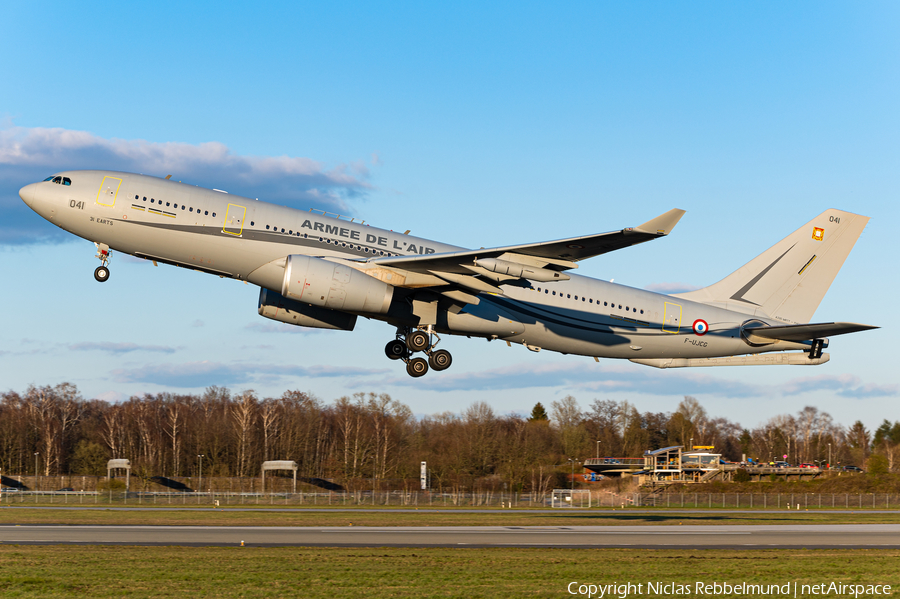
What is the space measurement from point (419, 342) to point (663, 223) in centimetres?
1108

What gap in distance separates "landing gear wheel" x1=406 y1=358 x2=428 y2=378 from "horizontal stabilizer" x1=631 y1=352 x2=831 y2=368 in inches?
404

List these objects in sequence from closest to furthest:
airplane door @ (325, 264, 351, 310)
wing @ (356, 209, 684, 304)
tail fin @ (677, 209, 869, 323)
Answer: wing @ (356, 209, 684, 304) → airplane door @ (325, 264, 351, 310) → tail fin @ (677, 209, 869, 323)

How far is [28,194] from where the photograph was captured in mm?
29641

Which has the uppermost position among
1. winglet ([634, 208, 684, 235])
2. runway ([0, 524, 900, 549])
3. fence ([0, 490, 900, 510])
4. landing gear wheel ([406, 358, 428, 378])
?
winglet ([634, 208, 684, 235])

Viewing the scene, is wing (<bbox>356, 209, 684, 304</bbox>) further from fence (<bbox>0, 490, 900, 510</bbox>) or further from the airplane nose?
fence (<bbox>0, 490, 900, 510</bbox>)

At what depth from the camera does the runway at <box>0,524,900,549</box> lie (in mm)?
28425

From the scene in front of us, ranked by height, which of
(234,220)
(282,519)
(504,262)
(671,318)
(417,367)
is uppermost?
(234,220)

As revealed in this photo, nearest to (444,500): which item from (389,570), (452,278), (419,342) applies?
(419,342)

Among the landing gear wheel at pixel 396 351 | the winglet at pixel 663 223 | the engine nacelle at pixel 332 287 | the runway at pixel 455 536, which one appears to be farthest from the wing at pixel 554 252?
the runway at pixel 455 536

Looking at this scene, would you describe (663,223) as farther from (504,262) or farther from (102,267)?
(102,267)

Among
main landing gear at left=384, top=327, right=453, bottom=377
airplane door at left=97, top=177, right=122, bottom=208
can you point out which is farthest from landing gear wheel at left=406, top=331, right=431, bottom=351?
airplane door at left=97, top=177, right=122, bottom=208

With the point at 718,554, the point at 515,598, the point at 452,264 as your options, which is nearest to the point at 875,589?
the point at 718,554

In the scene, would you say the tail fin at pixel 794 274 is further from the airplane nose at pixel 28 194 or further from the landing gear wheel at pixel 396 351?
the airplane nose at pixel 28 194

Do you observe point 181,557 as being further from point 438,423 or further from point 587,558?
point 438,423
